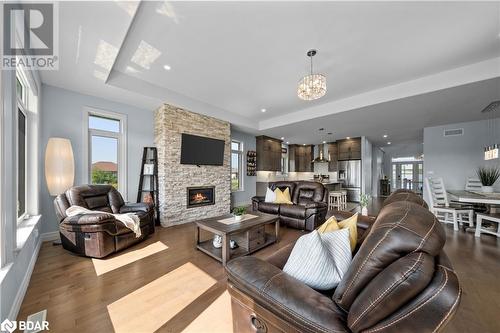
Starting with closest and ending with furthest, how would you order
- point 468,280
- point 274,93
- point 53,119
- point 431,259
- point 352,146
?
1. point 431,259
2. point 468,280
3. point 53,119
4. point 274,93
5. point 352,146

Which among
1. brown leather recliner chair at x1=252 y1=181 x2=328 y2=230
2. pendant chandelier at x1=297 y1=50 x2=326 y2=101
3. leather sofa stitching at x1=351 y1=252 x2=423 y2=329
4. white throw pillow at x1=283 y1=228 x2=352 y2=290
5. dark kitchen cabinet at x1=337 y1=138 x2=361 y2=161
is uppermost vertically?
pendant chandelier at x1=297 y1=50 x2=326 y2=101

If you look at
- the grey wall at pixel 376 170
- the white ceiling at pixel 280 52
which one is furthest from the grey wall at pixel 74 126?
the grey wall at pixel 376 170

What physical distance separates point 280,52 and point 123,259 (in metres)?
3.65

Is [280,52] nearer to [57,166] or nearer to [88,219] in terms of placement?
[88,219]

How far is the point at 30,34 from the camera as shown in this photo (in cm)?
219

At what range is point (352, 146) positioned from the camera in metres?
7.74

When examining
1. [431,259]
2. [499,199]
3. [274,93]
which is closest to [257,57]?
[274,93]

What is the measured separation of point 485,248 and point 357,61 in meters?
3.54

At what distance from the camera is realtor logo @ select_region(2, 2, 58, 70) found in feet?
5.40

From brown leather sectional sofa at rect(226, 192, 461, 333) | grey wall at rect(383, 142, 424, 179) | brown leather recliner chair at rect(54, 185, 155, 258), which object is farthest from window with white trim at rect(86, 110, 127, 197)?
grey wall at rect(383, 142, 424, 179)

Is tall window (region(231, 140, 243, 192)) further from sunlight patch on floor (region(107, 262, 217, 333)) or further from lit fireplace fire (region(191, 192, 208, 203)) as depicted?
sunlight patch on floor (region(107, 262, 217, 333))

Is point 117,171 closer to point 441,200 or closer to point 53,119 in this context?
point 53,119

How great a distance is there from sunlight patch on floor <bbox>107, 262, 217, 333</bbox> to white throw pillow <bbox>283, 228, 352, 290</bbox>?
4.05ft

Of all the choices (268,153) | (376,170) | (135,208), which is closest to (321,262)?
(135,208)
